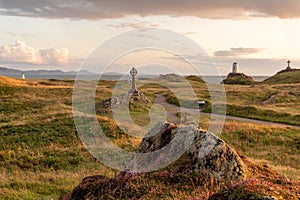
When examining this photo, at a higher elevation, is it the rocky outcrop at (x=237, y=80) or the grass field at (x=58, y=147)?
the rocky outcrop at (x=237, y=80)

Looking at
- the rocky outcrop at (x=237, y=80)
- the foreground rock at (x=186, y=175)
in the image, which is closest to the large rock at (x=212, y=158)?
the foreground rock at (x=186, y=175)

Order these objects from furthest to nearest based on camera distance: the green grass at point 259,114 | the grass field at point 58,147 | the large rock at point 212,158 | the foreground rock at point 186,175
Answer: the green grass at point 259,114 < the grass field at point 58,147 < the large rock at point 212,158 < the foreground rock at point 186,175

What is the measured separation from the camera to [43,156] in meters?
22.5

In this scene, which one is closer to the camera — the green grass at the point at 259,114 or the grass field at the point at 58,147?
the grass field at the point at 58,147

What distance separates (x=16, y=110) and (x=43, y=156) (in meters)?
20.4

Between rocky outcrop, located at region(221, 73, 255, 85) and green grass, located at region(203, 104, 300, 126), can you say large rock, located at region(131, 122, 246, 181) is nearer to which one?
green grass, located at region(203, 104, 300, 126)

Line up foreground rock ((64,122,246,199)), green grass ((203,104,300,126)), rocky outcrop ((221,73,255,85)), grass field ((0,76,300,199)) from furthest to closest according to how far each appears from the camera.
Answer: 1. rocky outcrop ((221,73,255,85))
2. green grass ((203,104,300,126))
3. grass field ((0,76,300,199))
4. foreground rock ((64,122,246,199))

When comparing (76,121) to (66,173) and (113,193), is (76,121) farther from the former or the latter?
(113,193)

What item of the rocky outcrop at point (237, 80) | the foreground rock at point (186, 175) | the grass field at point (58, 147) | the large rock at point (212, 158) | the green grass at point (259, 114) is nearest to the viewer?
the foreground rock at point (186, 175)

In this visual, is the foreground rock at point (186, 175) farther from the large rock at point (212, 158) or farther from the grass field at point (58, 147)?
the grass field at point (58, 147)

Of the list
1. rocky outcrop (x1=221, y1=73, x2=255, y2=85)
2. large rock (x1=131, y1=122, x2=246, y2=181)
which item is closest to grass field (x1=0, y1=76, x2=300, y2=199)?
large rock (x1=131, y1=122, x2=246, y2=181)

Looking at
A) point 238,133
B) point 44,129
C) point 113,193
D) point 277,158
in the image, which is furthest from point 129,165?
point 238,133

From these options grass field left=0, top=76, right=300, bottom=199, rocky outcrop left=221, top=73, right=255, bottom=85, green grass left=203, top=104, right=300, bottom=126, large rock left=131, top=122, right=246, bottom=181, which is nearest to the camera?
large rock left=131, top=122, right=246, bottom=181

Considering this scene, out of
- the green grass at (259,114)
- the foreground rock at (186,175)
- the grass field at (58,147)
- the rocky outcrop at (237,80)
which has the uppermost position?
the rocky outcrop at (237,80)
